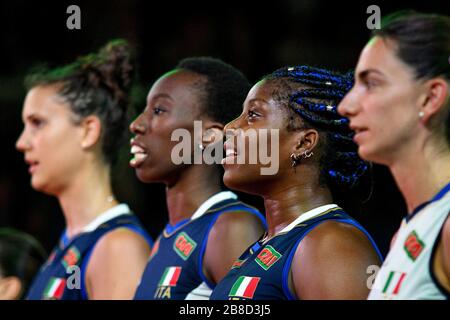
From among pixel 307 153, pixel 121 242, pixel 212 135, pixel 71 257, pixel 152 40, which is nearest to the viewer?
pixel 307 153

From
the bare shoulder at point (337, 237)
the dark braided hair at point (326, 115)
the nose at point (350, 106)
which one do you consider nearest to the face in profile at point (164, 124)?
the dark braided hair at point (326, 115)

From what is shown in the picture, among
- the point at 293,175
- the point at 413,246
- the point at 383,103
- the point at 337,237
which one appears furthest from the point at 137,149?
the point at 413,246

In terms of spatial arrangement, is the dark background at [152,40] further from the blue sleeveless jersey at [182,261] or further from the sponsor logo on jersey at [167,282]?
the sponsor logo on jersey at [167,282]

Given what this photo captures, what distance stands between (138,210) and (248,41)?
1648 mm

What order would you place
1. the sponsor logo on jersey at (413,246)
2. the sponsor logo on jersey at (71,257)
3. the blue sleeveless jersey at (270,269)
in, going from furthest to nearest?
1. the sponsor logo on jersey at (71,257)
2. the blue sleeveless jersey at (270,269)
3. the sponsor logo on jersey at (413,246)

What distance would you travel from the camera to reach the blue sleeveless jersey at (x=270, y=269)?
251 cm

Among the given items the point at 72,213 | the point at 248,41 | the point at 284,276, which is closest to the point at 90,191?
the point at 72,213

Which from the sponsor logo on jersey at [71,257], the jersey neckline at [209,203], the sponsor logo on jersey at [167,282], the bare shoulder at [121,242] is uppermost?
the jersey neckline at [209,203]

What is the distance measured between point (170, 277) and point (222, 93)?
82 centimetres

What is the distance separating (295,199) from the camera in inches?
108

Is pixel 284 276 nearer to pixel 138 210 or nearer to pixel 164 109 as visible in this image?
pixel 164 109

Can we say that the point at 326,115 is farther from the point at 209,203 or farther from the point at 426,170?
A: the point at 209,203

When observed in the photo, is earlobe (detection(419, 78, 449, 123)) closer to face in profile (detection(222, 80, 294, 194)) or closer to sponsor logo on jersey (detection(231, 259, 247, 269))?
face in profile (detection(222, 80, 294, 194))

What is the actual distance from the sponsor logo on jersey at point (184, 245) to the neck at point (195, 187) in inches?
6.0
